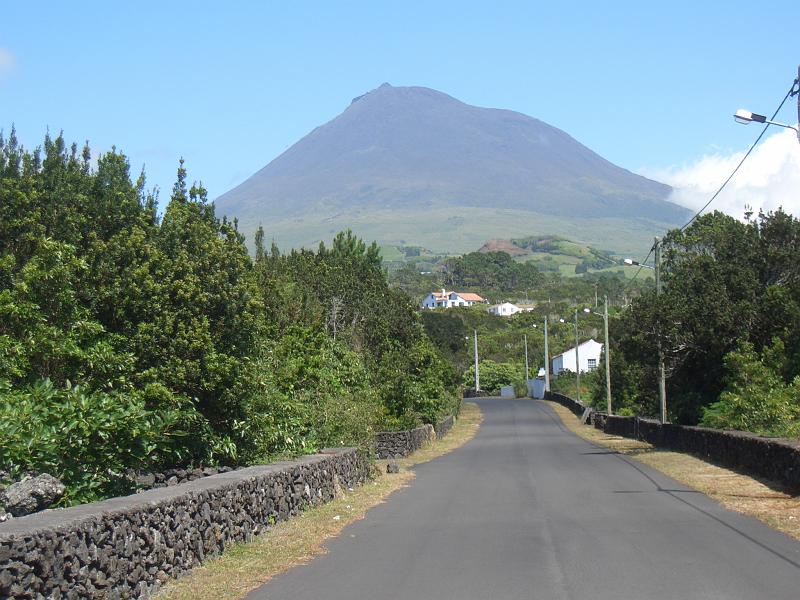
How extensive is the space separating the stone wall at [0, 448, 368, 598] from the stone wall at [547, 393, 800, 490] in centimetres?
989

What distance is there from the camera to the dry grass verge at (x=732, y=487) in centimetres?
1574

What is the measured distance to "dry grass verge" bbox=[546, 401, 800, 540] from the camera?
1574 cm

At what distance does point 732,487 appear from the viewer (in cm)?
2108

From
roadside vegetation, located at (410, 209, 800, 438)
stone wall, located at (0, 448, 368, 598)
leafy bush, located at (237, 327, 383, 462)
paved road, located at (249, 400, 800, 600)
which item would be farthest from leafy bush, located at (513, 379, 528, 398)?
stone wall, located at (0, 448, 368, 598)

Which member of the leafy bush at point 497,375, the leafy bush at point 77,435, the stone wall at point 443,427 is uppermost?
the leafy bush at point 497,375

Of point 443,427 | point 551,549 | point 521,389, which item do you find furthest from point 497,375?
point 551,549

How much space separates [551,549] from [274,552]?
3497mm

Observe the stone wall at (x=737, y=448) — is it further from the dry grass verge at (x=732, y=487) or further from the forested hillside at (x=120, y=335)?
the forested hillside at (x=120, y=335)

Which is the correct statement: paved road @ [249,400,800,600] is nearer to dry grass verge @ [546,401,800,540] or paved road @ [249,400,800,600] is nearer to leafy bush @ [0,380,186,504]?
dry grass verge @ [546,401,800,540]

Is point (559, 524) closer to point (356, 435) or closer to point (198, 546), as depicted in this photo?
point (198, 546)

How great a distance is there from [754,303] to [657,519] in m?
21.0

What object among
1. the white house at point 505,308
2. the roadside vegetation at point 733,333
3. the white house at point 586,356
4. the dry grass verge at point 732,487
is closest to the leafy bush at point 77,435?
the dry grass verge at point 732,487

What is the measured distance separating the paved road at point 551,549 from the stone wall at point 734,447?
6.35ft

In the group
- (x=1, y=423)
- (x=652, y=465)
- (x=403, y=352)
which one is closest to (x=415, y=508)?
(x=1, y=423)
